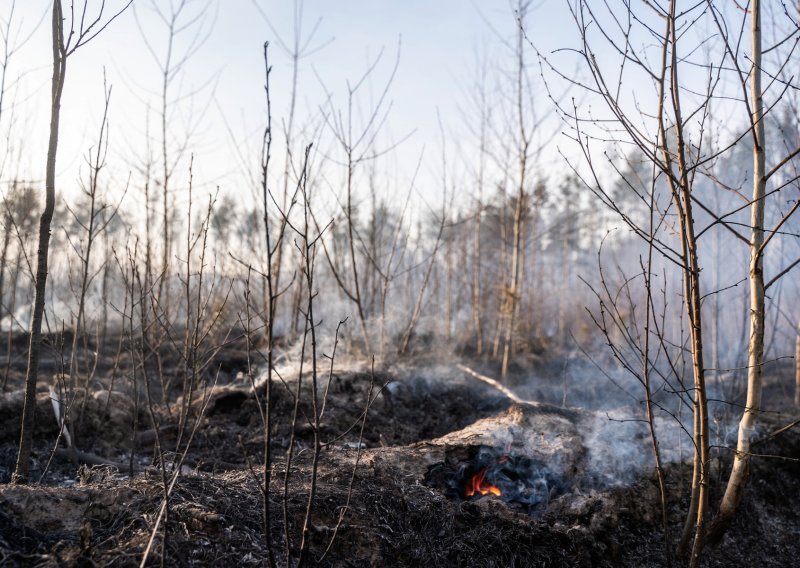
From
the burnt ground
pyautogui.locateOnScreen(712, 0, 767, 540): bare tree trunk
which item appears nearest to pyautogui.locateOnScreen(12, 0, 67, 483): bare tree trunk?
the burnt ground

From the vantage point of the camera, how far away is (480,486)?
3.54m

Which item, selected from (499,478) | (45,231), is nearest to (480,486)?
(499,478)

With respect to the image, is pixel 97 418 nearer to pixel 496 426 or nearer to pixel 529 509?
pixel 496 426

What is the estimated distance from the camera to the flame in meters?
3.46

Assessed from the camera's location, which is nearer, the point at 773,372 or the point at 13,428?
the point at 13,428

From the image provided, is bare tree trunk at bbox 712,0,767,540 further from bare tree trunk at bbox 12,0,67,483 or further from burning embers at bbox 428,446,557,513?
bare tree trunk at bbox 12,0,67,483

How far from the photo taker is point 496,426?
417 centimetres

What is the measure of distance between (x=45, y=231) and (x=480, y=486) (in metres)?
3.01

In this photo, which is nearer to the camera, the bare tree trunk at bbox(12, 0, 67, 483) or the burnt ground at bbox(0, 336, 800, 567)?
the burnt ground at bbox(0, 336, 800, 567)

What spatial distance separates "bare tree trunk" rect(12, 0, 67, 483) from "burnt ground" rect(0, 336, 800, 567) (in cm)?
38

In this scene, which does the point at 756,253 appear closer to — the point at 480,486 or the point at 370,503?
the point at 480,486

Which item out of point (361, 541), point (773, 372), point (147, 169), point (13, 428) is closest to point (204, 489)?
point (361, 541)

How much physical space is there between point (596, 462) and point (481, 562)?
1507 millimetres

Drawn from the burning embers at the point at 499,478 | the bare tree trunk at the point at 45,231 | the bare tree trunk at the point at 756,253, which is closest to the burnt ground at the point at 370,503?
the burning embers at the point at 499,478
